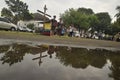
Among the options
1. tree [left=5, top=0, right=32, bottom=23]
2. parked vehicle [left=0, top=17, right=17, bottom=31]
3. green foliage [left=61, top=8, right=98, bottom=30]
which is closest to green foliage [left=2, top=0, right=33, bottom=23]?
tree [left=5, top=0, right=32, bottom=23]

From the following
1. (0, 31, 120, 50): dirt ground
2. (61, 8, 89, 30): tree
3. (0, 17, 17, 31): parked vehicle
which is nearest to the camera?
(0, 31, 120, 50): dirt ground

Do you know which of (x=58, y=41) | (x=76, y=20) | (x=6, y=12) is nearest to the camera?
(x=58, y=41)

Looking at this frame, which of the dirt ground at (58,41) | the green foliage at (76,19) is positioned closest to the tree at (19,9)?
the green foliage at (76,19)

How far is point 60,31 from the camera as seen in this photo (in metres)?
26.9

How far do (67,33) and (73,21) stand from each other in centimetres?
4694

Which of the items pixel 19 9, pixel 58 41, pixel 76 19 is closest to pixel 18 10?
pixel 19 9

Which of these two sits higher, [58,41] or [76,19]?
[76,19]

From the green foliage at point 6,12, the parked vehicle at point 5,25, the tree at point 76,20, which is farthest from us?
the green foliage at point 6,12

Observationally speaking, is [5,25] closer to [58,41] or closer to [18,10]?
[58,41]

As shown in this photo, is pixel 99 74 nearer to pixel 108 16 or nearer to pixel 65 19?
pixel 65 19

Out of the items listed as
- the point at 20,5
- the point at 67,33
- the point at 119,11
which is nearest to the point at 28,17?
the point at 20,5

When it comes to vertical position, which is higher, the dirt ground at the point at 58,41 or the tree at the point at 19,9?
the tree at the point at 19,9

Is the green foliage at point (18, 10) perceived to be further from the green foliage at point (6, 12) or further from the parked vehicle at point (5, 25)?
the parked vehicle at point (5, 25)

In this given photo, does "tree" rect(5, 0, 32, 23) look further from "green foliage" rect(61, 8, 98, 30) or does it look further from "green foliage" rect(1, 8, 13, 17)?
"green foliage" rect(61, 8, 98, 30)
